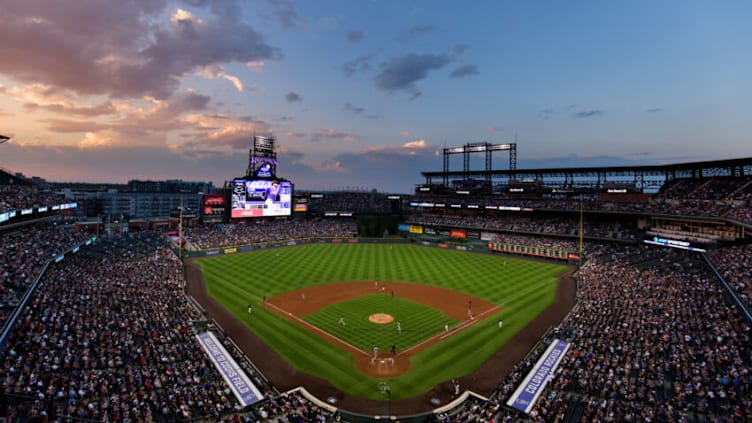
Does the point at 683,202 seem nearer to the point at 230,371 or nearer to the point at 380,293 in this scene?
the point at 380,293

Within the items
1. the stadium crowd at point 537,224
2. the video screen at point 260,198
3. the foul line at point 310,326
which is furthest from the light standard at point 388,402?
the video screen at point 260,198

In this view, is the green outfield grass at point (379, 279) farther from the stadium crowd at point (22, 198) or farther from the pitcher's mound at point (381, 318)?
the stadium crowd at point (22, 198)

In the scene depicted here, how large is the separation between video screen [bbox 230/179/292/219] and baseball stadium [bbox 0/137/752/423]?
20.7 ft

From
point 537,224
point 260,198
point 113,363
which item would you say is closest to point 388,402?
point 113,363

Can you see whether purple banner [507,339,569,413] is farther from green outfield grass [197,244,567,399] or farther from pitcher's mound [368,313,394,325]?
pitcher's mound [368,313,394,325]

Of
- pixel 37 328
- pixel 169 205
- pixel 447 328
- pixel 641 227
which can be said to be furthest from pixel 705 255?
pixel 169 205

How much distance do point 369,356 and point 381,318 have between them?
260 inches

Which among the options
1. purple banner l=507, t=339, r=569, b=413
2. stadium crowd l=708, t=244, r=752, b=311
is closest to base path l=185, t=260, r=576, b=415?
purple banner l=507, t=339, r=569, b=413

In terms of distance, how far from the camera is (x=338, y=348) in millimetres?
24797

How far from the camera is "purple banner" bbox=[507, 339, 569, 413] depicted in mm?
18234

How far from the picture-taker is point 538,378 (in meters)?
20.4

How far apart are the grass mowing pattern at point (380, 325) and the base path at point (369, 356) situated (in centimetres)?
141

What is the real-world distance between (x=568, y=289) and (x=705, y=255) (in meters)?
12.2

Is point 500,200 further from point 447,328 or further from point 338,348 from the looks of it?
point 338,348
